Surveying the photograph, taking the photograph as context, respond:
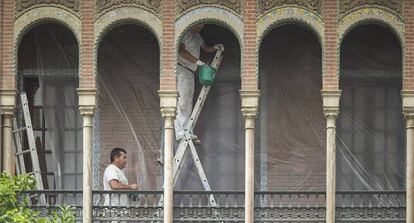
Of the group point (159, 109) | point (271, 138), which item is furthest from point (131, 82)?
point (271, 138)

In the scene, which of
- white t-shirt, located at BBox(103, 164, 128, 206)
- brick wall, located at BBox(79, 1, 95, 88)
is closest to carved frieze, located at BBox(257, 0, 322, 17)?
brick wall, located at BBox(79, 1, 95, 88)

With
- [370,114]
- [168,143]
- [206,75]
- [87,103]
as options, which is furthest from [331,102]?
[87,103]

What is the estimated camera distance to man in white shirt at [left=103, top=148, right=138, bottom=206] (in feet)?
107

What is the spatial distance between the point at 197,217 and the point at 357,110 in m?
3.97

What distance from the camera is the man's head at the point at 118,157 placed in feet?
108

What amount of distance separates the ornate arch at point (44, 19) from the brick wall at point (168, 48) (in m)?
1.51

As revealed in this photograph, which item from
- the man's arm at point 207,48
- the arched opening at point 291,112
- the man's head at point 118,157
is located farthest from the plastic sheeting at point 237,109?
the man's head at point 118,157

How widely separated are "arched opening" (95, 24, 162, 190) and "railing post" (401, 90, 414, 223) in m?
4.80

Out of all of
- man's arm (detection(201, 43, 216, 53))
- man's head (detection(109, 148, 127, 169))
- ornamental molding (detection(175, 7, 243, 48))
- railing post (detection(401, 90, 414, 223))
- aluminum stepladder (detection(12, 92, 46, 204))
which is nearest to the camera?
railing post (detection(401, 90, 414, 223))

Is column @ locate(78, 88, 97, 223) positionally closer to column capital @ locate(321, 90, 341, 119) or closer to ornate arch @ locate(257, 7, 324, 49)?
ornate arch @ locate(257, 7, 324, 49)

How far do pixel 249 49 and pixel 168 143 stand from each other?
7.11 feet

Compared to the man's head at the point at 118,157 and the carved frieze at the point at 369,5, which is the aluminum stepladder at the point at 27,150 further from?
the carved frieze at the point at 369,5

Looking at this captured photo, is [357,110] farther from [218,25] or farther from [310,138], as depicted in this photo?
[218,25]

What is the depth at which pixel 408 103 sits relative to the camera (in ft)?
105
